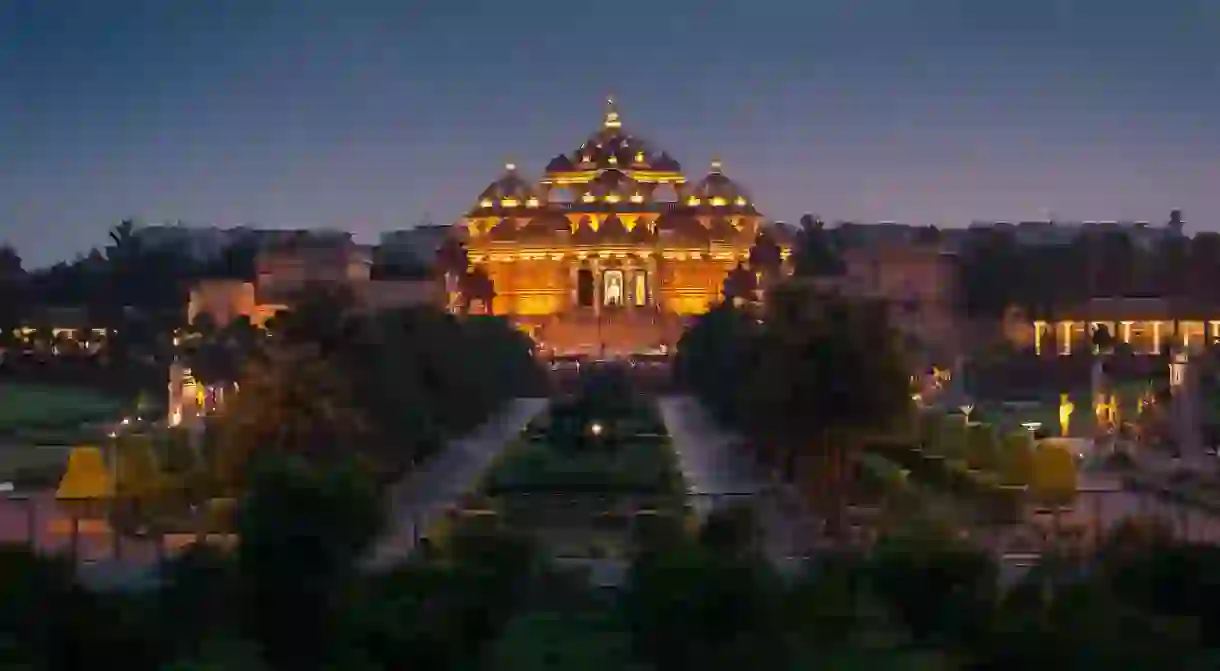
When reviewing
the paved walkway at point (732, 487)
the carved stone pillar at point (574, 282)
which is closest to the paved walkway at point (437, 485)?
the paved walkway at point (732, 487)

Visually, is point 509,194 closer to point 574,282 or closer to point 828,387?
point 574,282

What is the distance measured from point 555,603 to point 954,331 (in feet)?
130

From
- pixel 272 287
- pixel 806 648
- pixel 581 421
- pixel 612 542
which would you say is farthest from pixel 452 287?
pixel 806 648

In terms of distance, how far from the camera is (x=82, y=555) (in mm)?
14797

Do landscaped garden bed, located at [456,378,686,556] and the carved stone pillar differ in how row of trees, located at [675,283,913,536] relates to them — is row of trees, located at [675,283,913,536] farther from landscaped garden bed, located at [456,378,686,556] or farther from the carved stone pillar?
the carved stone pillar

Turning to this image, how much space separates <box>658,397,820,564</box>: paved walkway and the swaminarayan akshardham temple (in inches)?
1257

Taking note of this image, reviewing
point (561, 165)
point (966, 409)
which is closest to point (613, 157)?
point (561, 165)

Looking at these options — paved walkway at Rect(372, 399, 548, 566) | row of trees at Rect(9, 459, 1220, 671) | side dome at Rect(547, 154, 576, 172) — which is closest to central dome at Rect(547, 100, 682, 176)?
side dome at Rect(547, 154, 576, 172)

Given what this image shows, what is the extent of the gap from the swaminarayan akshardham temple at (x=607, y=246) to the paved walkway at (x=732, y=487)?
31.9m

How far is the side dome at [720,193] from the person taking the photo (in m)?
68.8

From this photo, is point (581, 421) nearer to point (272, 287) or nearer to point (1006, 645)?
point (1006, 645)

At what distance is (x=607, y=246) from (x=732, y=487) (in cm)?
4493

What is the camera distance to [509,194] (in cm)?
6900

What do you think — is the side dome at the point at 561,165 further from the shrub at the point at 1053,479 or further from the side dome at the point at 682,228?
the shrub at the point at 1053,479
